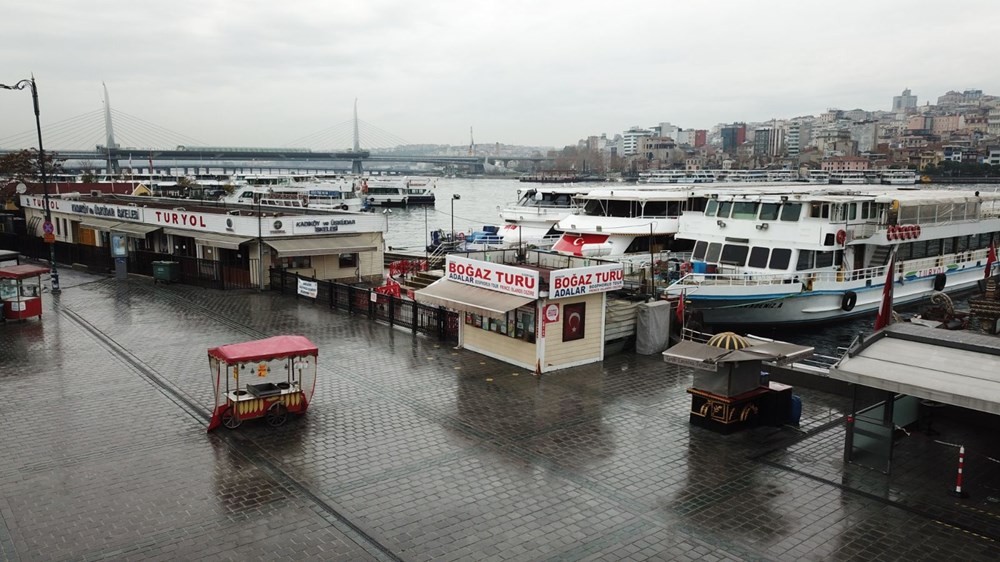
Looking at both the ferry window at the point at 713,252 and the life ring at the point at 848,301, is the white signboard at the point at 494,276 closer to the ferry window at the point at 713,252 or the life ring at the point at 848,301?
the ferry window at the point at 713,252

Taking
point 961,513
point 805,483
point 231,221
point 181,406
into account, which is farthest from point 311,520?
point 231,221

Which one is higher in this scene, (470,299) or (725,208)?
(725,208)

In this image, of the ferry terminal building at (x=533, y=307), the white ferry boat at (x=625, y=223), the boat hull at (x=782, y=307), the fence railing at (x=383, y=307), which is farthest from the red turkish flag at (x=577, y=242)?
the ferry terminal building at (x=533, y=307)

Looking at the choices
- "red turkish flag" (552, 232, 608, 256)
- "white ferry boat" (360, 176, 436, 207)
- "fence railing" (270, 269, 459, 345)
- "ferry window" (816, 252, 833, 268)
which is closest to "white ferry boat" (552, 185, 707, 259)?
"red turkish flag" (552, 232, 608, 256)

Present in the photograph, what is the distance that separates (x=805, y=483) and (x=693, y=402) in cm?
323

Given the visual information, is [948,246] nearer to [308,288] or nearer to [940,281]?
[940,281]

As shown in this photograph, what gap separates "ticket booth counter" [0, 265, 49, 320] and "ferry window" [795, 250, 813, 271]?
27.7 m

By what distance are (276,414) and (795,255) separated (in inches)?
849

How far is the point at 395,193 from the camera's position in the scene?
135250mm

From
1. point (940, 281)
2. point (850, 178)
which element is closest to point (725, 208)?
point (940, 281)

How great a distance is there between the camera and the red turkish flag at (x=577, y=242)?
35719 mm

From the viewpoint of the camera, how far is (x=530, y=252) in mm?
22531

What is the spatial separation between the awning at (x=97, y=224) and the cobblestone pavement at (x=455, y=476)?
20513 millimetres

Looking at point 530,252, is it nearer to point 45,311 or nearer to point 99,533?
point 99,533
